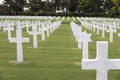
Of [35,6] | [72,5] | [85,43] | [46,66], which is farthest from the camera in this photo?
[72,5]

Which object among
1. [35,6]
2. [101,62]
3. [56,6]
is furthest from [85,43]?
[56,6]

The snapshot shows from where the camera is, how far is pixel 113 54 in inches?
453

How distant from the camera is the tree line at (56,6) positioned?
280 feet

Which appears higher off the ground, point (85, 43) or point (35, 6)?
point (85, 43)

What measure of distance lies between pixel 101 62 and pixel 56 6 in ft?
327

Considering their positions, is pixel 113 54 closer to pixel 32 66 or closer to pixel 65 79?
pixel 32 66

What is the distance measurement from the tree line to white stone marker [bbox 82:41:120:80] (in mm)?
78425

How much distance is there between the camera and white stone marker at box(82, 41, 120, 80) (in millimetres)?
4669

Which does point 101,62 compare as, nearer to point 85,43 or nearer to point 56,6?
point 85,43

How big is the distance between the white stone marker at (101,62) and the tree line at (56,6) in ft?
257

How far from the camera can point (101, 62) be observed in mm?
4746

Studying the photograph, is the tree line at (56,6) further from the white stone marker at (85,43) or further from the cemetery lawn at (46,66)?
the white stone marker at (85,43)

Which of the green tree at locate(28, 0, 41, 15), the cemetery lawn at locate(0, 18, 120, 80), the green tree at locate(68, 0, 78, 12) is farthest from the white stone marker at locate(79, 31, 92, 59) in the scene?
the green tree at locate(68, 0, 78, 12)

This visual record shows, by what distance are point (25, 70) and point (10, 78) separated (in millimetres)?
→ 880
